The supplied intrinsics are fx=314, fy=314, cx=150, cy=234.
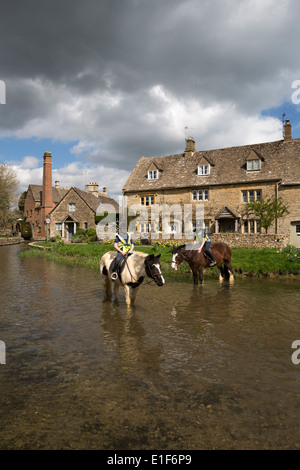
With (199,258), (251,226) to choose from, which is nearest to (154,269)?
(199,258)

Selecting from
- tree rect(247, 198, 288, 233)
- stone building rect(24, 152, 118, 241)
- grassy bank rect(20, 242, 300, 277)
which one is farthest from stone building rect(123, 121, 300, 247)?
grassy bank rect(20, 242, 300, 277)

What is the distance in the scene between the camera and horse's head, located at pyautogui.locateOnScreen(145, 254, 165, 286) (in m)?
9.66

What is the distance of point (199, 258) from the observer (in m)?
15.0

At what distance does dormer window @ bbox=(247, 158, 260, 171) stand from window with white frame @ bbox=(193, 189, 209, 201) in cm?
516

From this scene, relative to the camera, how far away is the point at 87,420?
4.67 metres

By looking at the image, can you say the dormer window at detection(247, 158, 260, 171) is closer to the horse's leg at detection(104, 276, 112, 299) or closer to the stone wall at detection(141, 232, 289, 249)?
the stone wall at detection(141, 232, 289, 249)

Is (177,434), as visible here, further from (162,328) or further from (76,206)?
(76,206)

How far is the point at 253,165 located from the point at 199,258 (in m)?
22.7

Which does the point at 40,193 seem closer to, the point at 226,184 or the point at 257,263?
the point at 226,184

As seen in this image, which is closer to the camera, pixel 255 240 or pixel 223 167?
pixel 255 240

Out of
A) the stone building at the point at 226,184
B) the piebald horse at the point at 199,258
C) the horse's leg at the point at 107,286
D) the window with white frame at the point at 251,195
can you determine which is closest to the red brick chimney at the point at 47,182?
the stone building at the point at 226,184

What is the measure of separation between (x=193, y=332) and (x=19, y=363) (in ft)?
14.3

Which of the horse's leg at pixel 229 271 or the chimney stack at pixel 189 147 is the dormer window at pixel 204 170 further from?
the horse's leg at pixel 229 271
